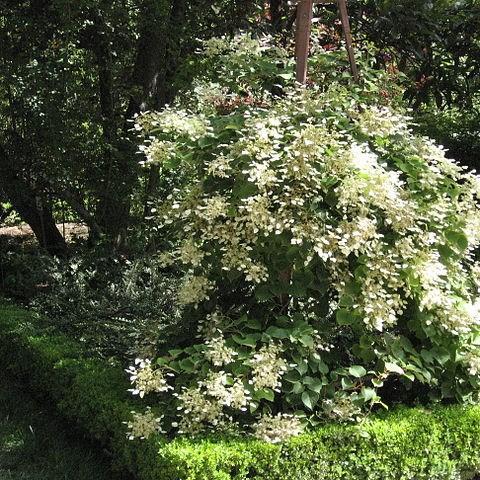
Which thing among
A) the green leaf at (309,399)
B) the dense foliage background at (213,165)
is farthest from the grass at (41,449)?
the green leaf at (309,399)

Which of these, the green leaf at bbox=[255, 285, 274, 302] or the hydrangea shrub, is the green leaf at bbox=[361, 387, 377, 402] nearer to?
the hydrangea shrub

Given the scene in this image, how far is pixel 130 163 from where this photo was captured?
6.54 metres

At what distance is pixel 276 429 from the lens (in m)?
2.92

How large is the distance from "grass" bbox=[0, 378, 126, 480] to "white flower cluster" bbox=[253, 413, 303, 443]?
1032 millimetres

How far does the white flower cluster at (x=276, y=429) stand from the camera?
291 cm

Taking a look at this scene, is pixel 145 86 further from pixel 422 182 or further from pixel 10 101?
pixel 422 182

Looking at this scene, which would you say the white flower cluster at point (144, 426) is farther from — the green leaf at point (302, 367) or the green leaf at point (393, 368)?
the green leaf at point (393, 368)

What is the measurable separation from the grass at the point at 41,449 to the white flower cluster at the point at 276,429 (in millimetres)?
1032

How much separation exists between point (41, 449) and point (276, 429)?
165 cm

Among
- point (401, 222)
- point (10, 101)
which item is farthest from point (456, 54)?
point (10, 101)

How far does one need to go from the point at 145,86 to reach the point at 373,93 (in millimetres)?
3508

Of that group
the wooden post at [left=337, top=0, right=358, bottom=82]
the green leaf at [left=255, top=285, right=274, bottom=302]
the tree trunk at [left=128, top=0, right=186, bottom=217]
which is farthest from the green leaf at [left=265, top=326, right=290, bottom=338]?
the tree trunk at [left=128, top=0, right=186, bottom=217]

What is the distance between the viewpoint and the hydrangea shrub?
3004 mm

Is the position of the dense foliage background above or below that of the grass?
above
